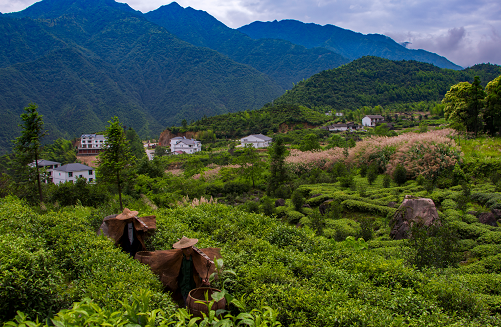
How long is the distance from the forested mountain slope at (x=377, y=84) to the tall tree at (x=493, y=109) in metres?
66.2

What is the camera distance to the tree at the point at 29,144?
12.4m

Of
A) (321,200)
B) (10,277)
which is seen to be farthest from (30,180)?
(321,200)

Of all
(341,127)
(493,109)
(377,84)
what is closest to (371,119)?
(341,127)

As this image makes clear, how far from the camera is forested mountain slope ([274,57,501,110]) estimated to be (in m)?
86.6

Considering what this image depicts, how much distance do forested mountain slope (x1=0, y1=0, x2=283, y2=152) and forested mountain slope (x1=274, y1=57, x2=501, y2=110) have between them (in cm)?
5021

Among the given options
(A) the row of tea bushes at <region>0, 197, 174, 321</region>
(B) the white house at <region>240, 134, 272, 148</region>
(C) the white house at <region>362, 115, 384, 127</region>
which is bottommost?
(A) the row of tea bushes at <region>0, 197, 174, 321</region>

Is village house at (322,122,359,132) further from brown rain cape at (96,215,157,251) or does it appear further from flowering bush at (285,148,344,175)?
brown rain cape at (96,215,157,251)

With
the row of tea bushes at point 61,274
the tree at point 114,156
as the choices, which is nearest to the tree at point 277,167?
the tree at point 114,156

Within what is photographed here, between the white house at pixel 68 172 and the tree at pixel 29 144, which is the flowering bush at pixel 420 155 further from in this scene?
the white house at pixel 68 172

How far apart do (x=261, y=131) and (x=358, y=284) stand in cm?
6441

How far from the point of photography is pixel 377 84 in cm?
9331

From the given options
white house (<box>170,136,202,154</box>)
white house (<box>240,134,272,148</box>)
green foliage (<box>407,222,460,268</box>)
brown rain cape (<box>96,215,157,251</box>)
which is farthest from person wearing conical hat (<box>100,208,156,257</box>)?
white house (<box>170,136,202,154</box>)

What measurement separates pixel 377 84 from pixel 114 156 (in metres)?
97.8

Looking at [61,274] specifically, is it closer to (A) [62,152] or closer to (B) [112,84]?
(A) [62,152]
